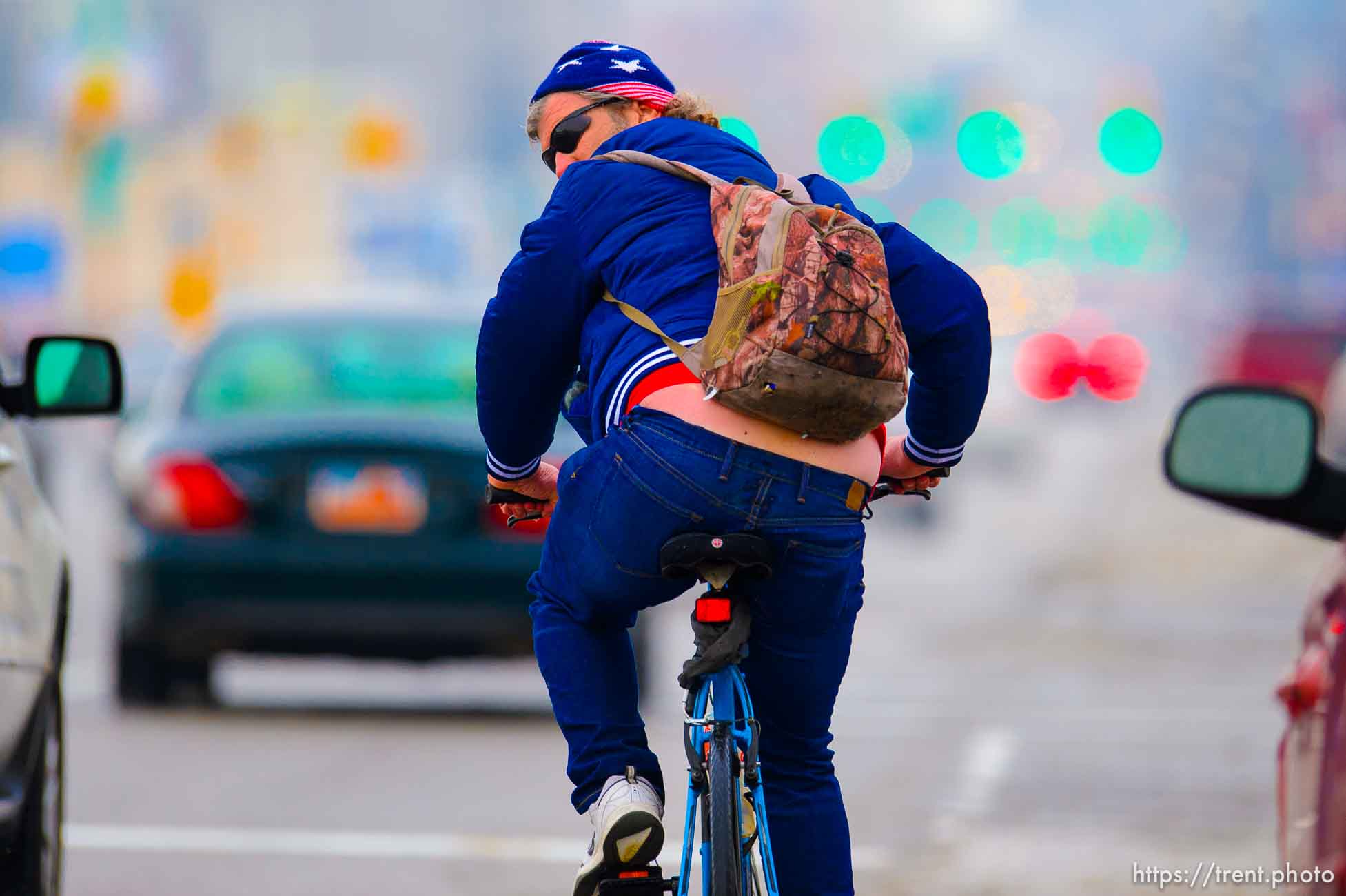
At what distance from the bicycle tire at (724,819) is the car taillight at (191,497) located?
662 cm

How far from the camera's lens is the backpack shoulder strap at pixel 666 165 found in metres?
4.13

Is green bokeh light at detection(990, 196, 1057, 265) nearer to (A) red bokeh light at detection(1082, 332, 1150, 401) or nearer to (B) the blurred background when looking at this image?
(B) the blurred background

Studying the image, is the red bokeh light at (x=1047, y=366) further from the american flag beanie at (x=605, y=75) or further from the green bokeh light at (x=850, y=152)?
the american flag beanie at (x=605, y=75)

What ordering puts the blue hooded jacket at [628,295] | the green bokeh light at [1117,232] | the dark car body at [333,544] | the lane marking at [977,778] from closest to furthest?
the blue hooded jacket at [628,295] → the lane marking at [977,778] → the dark car body at [333,544] → the green bokeh light at [1117,232]

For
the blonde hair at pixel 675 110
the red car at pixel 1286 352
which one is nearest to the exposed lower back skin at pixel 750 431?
the blonde hair at pixel 675 110

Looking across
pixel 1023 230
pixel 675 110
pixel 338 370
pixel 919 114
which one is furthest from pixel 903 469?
pixel 1023 230

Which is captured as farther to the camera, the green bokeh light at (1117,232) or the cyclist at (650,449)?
the green bokeh light at (1117,232)

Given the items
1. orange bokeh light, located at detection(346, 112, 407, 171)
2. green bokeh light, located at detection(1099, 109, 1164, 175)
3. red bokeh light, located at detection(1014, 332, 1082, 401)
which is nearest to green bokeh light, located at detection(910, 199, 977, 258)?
red bokeh light, located at detection(1014, 332, 1082, 401)

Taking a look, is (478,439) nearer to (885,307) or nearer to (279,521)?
(279,521)

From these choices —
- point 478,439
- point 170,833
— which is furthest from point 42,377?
Result: point 478,439

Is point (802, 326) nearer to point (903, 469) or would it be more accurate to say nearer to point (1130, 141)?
point (903, 469)

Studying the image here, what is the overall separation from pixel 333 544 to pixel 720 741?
644 cm

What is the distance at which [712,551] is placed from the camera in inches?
154

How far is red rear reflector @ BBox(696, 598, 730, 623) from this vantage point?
4.01 metres
